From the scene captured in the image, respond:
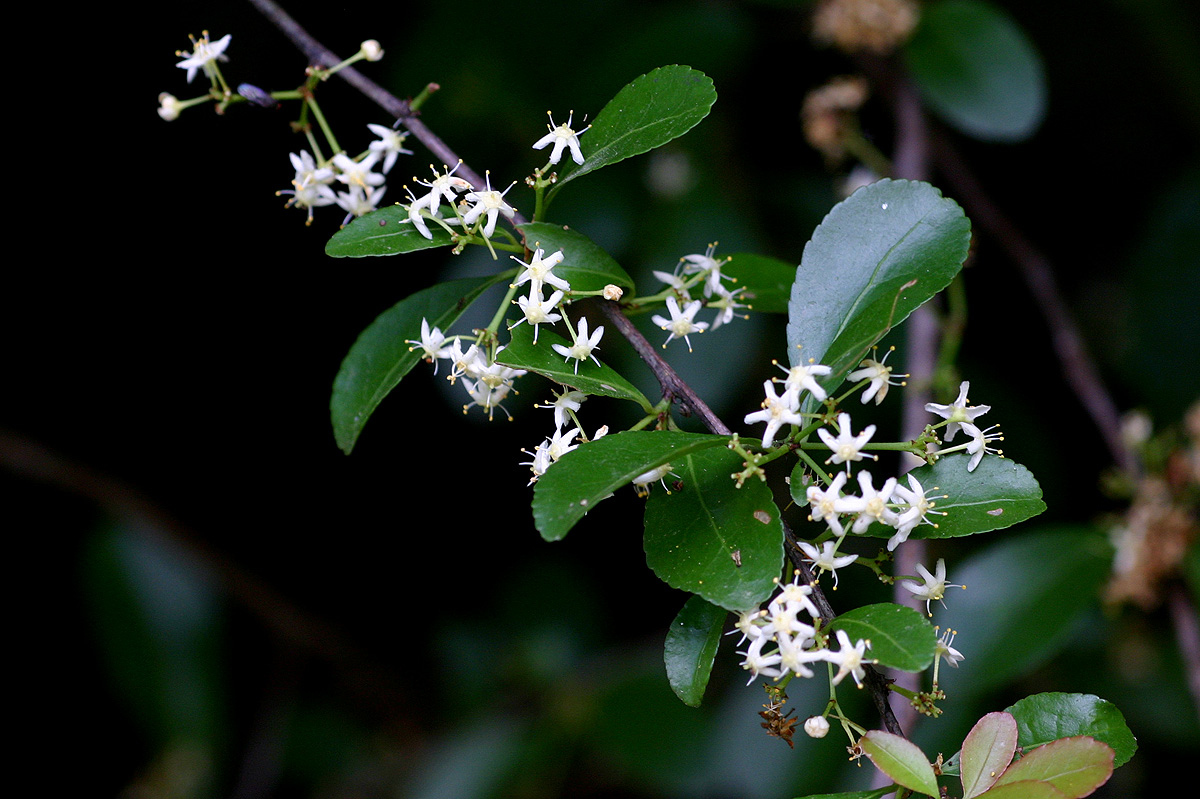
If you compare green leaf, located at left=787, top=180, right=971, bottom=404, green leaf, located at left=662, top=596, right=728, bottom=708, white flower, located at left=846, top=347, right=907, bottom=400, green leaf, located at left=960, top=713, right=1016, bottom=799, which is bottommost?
green leaf, located at left=960, top=713, right=1016, bottom=799

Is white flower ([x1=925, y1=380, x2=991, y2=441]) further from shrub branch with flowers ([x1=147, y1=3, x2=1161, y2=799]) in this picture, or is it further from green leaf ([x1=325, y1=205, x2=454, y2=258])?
green leaf ([x1=325, y1=205, x2=454, y2=258])

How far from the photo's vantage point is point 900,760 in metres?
0.79

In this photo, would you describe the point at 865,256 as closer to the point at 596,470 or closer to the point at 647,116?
the point at 647,116

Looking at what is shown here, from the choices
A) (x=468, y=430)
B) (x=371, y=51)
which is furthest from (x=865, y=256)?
(x=468, y=430)

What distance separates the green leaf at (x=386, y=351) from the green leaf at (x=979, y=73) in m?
1.34

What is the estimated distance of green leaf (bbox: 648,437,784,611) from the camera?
2.60 ft

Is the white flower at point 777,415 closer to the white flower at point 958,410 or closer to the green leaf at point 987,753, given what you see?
the white flower at point 958,410

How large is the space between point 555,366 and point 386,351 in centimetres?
29

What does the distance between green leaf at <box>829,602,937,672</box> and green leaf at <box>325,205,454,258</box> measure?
54 cm

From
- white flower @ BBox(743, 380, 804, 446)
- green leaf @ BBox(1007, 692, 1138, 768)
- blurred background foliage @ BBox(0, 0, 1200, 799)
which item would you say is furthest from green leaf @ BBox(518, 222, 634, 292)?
blurred background foliage @ BBox(0, 0, 1200, 799)

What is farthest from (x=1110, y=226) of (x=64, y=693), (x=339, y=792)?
(x=64, y=693)

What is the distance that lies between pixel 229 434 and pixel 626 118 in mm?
1946

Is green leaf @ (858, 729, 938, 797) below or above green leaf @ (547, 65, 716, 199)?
below

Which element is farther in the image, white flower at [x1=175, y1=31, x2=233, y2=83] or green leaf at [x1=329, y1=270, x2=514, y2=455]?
white flower at [x1=175, y1=31, x2=233, y2=83]
